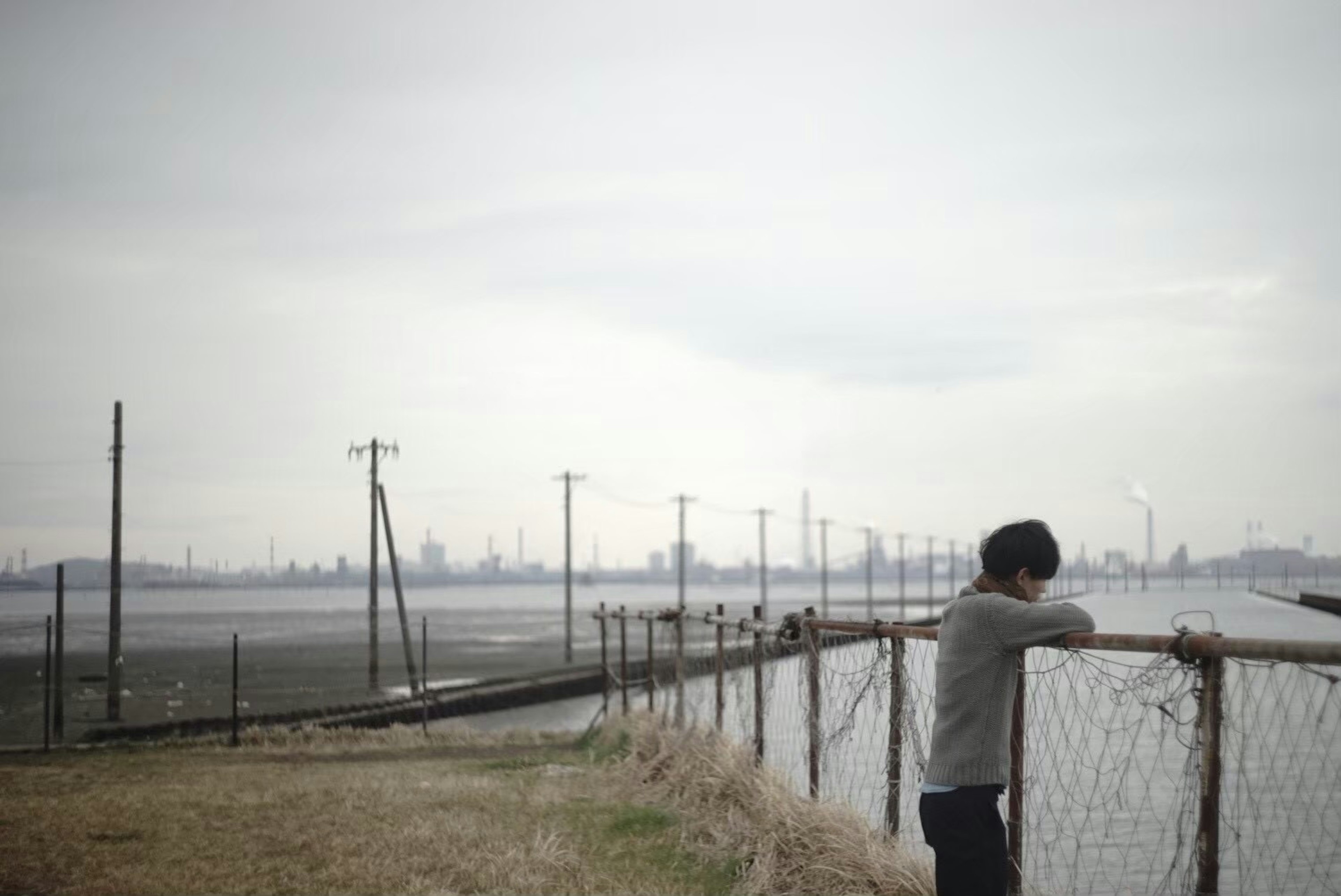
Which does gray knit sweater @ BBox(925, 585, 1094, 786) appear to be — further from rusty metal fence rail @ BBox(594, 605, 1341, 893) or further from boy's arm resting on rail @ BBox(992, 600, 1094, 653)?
rusty metal fence rail @ BBox(594, 605, 1341, 893)

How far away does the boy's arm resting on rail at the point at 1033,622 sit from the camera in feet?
12.4

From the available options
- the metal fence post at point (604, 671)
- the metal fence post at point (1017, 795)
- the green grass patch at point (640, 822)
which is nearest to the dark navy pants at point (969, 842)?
the metal fence post at point (1017, 795)

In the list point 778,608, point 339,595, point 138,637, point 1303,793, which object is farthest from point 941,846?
point 339,595

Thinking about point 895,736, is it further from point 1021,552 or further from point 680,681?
point 680,681

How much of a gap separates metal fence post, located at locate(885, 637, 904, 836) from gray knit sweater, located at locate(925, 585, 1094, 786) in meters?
2.33

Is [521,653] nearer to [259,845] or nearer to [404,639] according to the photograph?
[404,639]

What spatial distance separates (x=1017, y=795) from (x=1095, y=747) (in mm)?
15542

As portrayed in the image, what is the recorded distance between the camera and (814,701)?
26.9 ft

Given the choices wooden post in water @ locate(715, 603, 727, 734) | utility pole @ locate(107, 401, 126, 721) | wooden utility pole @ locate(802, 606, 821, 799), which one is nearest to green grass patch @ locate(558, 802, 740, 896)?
wooden utility pole @ locate(802, 606, 821, 799)

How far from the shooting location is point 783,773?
909cm

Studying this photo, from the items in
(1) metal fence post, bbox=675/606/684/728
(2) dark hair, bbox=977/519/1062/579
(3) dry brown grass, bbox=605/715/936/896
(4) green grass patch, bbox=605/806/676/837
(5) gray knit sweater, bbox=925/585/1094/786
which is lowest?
(4) green grass patch, bbox=605/806/676/837

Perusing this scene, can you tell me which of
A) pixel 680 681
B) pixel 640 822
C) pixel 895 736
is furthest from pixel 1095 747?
pixel 895 736

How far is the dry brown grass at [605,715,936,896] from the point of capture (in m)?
6.32

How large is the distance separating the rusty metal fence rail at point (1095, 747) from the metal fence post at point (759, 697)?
0.02 metres
